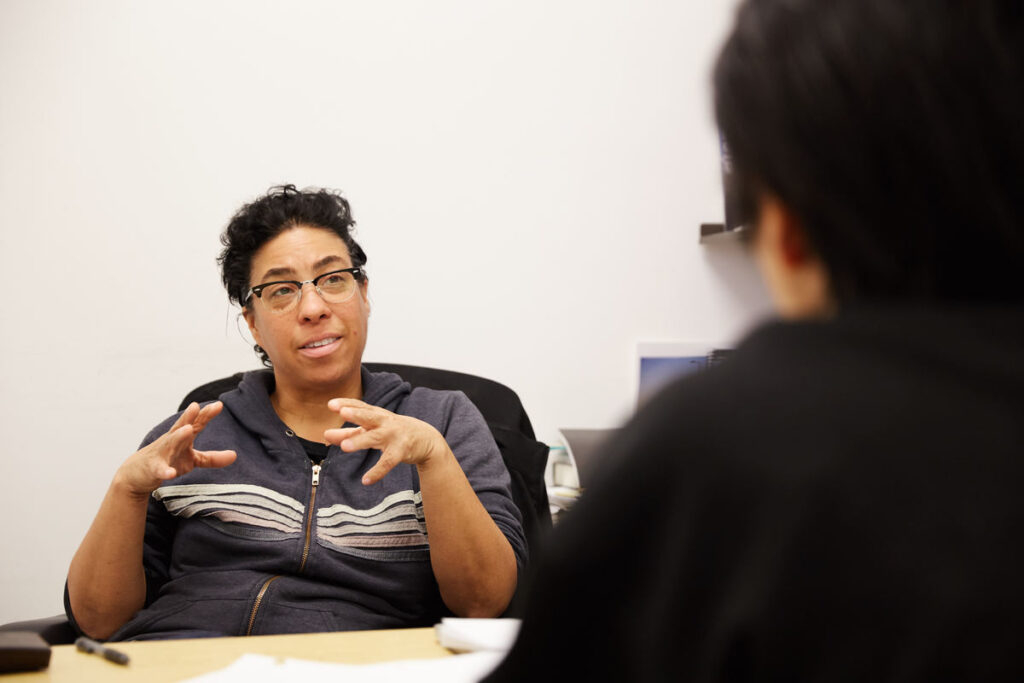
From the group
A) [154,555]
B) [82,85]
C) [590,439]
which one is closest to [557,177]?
[590,439]

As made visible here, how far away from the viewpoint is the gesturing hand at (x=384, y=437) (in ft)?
4.16

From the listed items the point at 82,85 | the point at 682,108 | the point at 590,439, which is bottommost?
the point at 590,439

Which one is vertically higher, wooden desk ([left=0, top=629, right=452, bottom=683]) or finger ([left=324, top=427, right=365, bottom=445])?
finger ([left=324, top=427, right=365, bottom=445])

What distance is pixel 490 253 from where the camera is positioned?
250 centimetres

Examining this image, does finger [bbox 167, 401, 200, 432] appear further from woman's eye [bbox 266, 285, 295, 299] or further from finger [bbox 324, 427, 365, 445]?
woman's eye [bbox 266, 285, 295, 299]

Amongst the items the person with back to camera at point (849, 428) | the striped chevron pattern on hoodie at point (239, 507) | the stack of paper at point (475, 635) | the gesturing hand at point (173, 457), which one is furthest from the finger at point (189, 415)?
the person with back to camera at point (849, 428)

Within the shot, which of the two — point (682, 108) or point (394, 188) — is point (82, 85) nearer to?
point (394, 188)

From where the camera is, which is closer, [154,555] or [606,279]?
[154,555]

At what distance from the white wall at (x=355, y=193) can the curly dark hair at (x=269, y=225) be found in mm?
639

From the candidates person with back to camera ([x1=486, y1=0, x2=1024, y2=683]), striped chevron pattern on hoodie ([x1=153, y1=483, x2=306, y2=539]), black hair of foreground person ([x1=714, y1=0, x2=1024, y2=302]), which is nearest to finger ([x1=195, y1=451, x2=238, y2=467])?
striped chevron pattern on hoodie ([x1=153, y1=483, x2=306, y2=539])

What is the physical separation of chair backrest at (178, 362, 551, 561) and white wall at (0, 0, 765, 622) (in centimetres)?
58

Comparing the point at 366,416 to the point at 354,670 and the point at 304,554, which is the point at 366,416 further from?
the point at 354,670

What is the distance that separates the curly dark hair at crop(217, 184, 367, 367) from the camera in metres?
1.72

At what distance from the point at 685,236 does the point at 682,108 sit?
0.42m
